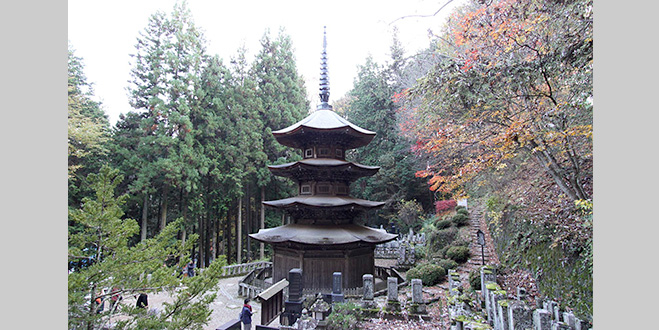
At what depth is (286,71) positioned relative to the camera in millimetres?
23625

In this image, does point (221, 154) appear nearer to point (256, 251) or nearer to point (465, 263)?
point (256, 251)

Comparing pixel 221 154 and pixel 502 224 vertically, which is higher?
pixel 221 154

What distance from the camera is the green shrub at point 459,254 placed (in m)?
13.4

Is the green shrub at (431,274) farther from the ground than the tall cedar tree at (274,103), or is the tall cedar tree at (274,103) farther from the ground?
the tall cedar tree at (274,103)

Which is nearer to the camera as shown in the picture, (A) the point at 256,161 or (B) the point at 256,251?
(A) the point at 256,161

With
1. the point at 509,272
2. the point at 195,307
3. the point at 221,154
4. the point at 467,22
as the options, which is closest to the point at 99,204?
the point at 195,307

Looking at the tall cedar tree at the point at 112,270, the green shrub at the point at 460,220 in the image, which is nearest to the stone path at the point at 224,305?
the tall cedar tree at the point at 112,270

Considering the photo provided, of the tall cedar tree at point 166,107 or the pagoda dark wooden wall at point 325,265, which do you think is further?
the tall cedar tree at point 166,107

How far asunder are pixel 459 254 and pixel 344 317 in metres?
8.61

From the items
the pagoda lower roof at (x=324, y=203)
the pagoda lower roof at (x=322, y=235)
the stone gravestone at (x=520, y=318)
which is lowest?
the pagoda lower roof at (x=322, y=235)

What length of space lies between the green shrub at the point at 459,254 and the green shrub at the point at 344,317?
7731mm

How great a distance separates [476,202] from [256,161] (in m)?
15.7

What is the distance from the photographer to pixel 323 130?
42.1 ft

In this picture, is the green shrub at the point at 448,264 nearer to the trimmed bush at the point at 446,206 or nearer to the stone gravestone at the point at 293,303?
the stone gravestone at the point at 293,303
